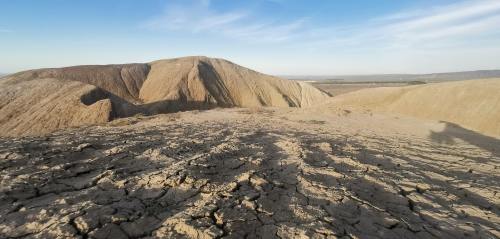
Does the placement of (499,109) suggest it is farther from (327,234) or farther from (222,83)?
(222,83)

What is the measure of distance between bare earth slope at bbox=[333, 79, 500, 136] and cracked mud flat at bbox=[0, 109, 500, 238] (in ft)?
22.9

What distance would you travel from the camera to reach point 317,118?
14.1m

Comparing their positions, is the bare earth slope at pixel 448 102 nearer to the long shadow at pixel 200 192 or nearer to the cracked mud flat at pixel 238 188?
the cracked mud flat at pixel 238 188

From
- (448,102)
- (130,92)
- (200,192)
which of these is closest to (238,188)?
(200,192)

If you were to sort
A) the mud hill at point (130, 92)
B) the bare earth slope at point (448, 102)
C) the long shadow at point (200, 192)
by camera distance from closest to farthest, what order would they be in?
the long shadow at point (200, 192), the bare earth slope at point (448, 102), the mud hill at point (130, 92)

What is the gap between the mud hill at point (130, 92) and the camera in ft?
49.6

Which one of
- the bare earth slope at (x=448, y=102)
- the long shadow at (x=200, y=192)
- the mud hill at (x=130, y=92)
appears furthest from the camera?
the mud hill at (x=130, y=92)

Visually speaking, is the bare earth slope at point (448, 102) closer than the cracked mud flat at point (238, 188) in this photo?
No

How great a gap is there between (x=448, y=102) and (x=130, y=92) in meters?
25.3

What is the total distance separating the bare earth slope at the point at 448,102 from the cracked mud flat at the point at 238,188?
699cm

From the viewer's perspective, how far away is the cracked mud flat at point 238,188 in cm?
361

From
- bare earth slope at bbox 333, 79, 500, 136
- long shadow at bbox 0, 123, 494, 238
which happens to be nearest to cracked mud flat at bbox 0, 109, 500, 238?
long shadow at bbox 0, 123, 494, 238

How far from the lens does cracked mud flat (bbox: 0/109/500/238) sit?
3.61 metres

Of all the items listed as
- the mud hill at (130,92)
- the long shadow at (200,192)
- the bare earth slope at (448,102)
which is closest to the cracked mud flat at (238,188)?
the long shadow at (200,192)
